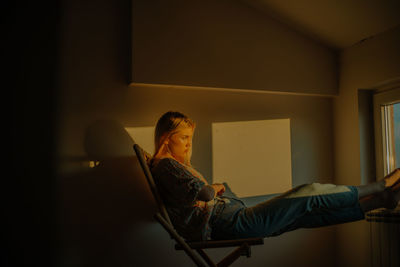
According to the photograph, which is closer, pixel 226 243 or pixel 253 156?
pixel 226 243

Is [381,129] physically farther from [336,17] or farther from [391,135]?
[336,17]

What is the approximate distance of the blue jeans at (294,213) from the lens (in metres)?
1.61

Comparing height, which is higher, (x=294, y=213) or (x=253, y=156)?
(x=253, y=156)

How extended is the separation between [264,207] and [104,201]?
0.99m

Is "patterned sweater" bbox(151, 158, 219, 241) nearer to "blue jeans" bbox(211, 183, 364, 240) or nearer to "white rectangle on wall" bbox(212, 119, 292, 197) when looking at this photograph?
"blue jeans" bbox(211, 183, 364, 240)

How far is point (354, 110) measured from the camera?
2.42 metres

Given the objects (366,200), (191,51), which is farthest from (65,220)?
(366,200)

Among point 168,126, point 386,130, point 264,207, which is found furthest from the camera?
point 386,130

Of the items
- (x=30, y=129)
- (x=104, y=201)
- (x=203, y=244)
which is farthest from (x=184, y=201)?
(x=30, y=129)

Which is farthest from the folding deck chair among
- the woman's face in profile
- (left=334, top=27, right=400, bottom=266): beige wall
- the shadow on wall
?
(left=334, top=27, right=400, bottom=266): beige wall

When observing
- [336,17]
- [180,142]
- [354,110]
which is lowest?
[180,142]

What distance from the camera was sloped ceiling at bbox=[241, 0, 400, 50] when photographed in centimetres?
199

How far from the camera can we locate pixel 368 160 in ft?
7.83

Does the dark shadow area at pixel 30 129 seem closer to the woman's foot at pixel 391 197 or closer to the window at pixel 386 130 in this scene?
the woman's foot at pixel 391 197
